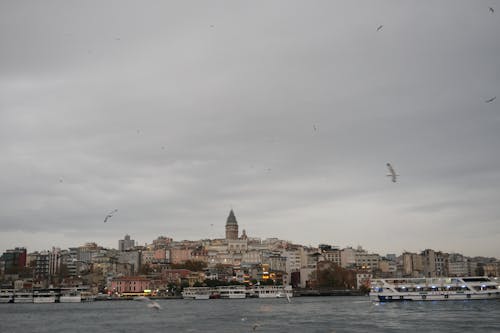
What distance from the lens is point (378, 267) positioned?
136750 millimetres

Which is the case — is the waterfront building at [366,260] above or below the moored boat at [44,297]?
above

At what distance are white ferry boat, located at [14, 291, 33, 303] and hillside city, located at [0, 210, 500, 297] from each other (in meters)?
11.7

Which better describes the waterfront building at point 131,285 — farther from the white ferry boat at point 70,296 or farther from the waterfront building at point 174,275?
the white ferry boat at point 70,296

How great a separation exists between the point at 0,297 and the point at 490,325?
81.3 m

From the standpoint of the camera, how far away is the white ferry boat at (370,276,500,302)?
5894cm

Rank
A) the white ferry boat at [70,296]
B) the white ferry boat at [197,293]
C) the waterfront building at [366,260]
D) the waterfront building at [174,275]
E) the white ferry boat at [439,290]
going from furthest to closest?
the waterfront building at [366,260] < the waterfront building at [174,275] < the white ferry boat at [197,293] < the white ferry boat at [70,296] < the white ferry boat at [439,290]

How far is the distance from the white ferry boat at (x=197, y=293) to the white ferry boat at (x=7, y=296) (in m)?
26.6

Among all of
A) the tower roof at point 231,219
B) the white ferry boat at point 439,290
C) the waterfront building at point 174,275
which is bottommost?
the white ferry boat at point 439,290

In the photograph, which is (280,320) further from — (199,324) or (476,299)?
(476,299)

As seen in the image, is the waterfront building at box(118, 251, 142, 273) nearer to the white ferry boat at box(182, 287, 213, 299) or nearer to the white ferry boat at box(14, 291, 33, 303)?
the white ferry boat at box(182, 287, 213, 299)

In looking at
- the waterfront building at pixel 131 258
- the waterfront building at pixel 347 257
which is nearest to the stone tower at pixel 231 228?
the waterfront building at pixel 131 258

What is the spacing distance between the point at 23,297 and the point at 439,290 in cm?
6485

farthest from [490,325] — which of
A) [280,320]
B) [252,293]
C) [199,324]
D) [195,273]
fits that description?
[195,273]

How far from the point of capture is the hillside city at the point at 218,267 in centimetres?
11069
